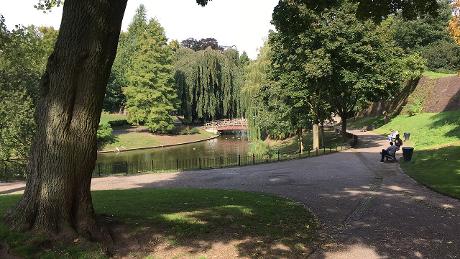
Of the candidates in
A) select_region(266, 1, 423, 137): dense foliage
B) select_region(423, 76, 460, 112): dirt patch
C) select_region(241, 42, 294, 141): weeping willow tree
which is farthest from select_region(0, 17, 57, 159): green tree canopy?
select_region(423, 76, 460, 112): dirt patch

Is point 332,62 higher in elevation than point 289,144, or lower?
higher

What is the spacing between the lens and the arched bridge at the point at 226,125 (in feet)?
205

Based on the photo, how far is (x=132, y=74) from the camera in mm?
58312

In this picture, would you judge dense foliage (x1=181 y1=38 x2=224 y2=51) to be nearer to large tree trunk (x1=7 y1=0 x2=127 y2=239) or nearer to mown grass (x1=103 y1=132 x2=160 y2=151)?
mown grass (x1=103 y1=132 x2=160 y2=151)

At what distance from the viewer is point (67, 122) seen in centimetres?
692

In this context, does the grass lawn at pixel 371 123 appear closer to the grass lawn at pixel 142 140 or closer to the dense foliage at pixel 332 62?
the dense foliage at pixel 332 62

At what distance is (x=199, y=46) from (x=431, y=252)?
3379 inches

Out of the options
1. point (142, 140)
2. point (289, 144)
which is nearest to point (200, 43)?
point (142, 140)

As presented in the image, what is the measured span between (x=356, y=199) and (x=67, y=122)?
9785 millimetres

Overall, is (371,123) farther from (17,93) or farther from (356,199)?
(356,199)

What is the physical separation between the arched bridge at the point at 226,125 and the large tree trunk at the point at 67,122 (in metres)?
55.1

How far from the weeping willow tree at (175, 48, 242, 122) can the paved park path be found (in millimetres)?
34149

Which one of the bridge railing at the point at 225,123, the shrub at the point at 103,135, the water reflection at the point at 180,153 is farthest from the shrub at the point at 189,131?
the shrub at the point at 103,135

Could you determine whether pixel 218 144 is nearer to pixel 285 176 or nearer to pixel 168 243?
pixel 285 176
